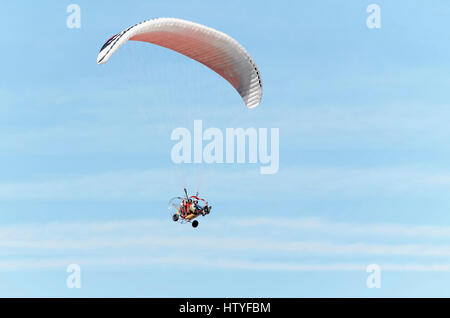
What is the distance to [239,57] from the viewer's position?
53500 mm

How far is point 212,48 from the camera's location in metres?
53.0

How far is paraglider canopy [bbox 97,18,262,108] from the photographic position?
49.7 meters

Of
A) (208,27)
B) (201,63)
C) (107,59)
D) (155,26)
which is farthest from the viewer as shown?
(201,63)

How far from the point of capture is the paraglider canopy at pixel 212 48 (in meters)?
49.7
